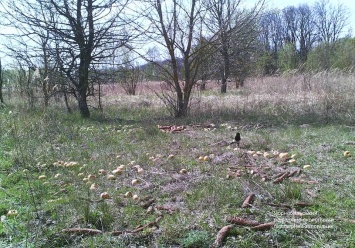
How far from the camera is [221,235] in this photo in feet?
8.00

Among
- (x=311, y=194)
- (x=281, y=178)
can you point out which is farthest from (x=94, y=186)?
(x=311, y=194)

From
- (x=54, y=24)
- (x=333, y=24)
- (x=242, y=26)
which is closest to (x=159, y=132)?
(x=242, y=26)

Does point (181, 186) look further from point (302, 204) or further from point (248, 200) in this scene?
point (302, 204)

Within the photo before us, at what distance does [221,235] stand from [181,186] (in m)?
1.21

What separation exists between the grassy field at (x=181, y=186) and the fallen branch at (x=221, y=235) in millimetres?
15

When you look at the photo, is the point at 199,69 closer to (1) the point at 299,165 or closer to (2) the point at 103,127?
(2) the point at 103,127

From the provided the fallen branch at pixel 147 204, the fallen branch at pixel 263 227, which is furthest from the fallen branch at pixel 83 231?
the fallen branch at pixel 263 227

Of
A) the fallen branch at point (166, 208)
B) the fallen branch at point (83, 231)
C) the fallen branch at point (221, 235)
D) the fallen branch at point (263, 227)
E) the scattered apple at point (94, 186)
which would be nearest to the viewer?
the fallen branch at point (221, 235)

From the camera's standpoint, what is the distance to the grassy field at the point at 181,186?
2.52m

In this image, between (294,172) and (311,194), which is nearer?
(311,194)

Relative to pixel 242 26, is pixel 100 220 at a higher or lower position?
lower

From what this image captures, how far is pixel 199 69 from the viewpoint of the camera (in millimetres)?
10102

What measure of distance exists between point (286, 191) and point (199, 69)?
24.6 feet

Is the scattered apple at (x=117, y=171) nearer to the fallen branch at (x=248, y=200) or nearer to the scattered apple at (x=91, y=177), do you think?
the scattered apple at (x=91, y=177)
